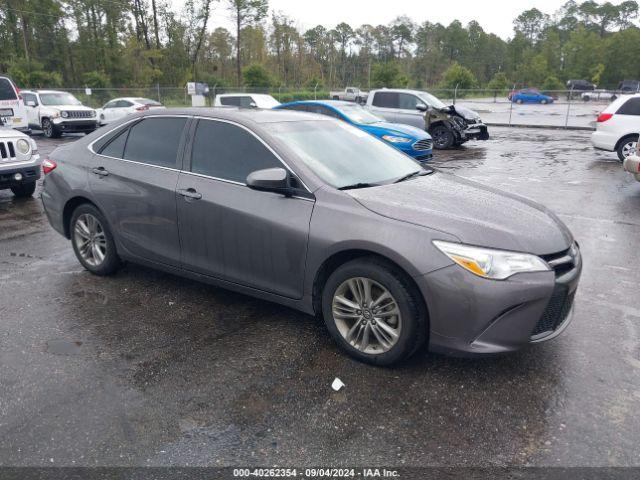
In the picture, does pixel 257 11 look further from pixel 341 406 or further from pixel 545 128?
pixel 341 406

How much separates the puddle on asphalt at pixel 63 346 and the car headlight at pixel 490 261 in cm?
261

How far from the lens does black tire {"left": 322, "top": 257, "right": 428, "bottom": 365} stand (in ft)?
10.3

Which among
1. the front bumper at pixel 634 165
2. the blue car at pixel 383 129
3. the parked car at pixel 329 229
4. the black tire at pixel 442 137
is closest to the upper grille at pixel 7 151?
the parked car at pixel 329 229

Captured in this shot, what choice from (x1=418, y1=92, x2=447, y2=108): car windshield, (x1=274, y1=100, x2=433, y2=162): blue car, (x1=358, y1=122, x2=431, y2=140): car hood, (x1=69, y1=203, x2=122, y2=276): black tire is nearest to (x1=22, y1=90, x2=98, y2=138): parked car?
(x1=274, y1=100, x2=433, y2=162): blue car

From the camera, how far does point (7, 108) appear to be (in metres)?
12.1

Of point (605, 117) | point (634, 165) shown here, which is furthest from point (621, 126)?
point (634, 165)

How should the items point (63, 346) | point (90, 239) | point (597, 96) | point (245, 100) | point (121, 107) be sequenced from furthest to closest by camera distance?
1. point (597, 96)
2. point (121, 107)
3. point (245, 100)
4. point (90, 239)
5. point (63, 346)

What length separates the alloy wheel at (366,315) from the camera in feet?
10.7

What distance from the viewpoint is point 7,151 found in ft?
26.5

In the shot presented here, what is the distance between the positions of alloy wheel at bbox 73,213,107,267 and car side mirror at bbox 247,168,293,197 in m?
2.05

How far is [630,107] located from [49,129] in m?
18.9

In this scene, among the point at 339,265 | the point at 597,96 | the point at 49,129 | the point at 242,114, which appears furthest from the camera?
the point at 597,96

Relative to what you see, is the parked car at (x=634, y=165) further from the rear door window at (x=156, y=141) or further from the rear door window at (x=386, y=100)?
the rear door window at (x=386, y=100)

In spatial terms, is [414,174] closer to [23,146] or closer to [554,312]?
[554,312]
